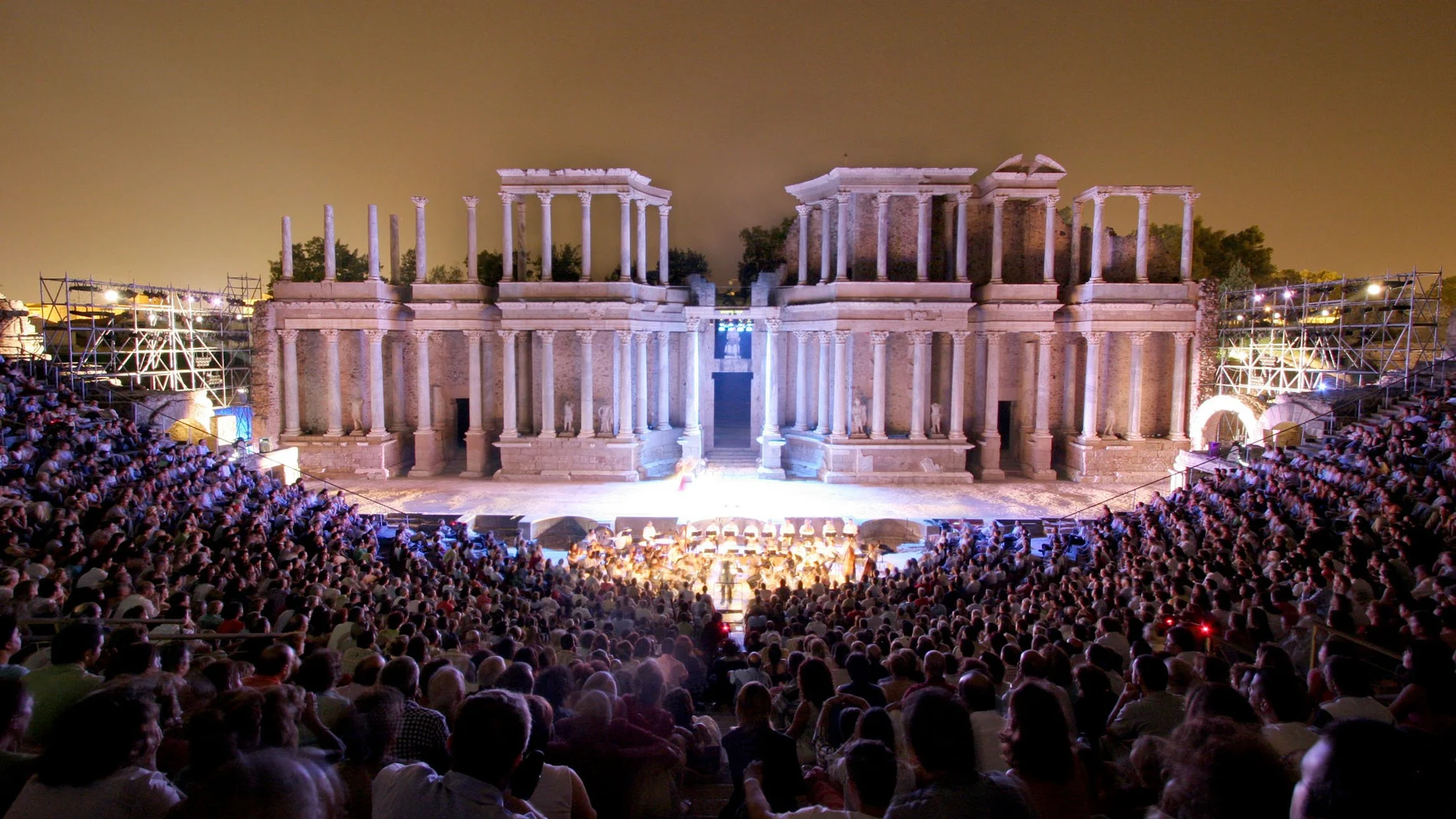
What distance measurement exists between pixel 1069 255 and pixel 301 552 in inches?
1142

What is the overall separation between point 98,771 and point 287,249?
3059 cm

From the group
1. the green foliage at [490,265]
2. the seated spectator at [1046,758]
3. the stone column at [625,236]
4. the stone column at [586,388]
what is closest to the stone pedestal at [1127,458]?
the stone column at [625,236]

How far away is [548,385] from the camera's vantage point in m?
29.7

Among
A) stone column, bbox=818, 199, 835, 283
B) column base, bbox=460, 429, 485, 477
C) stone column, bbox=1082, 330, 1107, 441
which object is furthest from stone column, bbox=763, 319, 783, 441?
stone column, bbox=1082, 330, 1107, 441

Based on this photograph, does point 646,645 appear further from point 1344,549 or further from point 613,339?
point 613,339

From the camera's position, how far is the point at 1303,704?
4.79 m

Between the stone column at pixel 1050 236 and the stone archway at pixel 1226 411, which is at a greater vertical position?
the stone column at pixel 1050 236

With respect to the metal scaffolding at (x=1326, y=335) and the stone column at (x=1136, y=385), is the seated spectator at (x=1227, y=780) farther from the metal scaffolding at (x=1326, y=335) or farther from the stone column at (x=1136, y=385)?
the stone column at (x=1136, y=385)

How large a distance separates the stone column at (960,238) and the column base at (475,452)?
19.2 meters

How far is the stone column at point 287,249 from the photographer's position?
28.9 meters

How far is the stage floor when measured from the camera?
23.9 meters

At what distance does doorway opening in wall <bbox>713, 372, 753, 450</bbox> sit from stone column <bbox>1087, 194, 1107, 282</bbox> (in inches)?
643

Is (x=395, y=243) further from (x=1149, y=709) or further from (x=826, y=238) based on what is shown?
(x=1149, y=709)

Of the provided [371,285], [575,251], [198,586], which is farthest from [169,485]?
[575,251]
